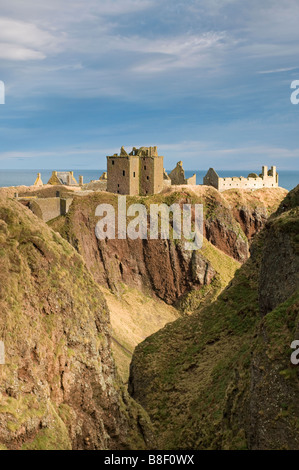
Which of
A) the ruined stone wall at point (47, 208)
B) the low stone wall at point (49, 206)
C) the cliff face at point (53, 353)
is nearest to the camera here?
the cliff face at point (53, 353)

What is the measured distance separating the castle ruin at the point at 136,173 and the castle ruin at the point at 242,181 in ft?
62.3

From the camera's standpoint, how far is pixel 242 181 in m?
117

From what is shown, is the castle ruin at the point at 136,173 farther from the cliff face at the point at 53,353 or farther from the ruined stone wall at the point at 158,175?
the cliff face at the point at 53,353

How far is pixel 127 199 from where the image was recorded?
300 feet

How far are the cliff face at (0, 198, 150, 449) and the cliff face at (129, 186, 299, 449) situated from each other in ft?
15.6

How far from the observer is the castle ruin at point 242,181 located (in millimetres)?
113250

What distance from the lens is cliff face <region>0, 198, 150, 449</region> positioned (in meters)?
26.8

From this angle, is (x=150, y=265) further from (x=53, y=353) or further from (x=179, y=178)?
(x=53, y=353)

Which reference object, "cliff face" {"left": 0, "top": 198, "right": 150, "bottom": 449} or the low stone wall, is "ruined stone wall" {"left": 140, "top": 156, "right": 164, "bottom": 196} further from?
"cliff face" {"left": 0, "top": 198, "right": 150, "bottom": 449}

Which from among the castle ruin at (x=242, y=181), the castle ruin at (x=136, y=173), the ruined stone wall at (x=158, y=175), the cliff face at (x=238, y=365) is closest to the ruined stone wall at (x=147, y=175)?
the castle ruin at (x=136, y=173)

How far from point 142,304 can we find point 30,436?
197ft

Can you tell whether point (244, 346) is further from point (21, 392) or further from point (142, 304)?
point (142, 304)

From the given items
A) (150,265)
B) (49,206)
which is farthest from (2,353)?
(150,265)

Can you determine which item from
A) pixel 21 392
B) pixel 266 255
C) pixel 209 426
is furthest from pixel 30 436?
pixel 266 255
